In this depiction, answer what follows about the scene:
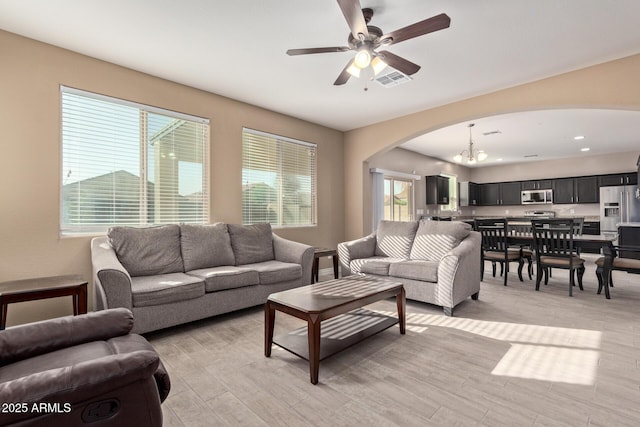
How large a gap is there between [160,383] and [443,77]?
12.8 feet

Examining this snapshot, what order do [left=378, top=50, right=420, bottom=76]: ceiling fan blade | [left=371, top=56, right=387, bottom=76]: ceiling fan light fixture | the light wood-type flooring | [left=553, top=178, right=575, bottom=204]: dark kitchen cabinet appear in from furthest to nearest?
[left=553, top=178, right=575, bottom=204]: dark kitchen cabinet < [left=371, top=56, right=387, bottom=76]: ceiling fan light fixture < [left=378, top=50, right=420, bottom=76]: ceiling fan blade < the light wood-type flooring

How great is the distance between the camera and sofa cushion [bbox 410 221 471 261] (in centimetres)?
379

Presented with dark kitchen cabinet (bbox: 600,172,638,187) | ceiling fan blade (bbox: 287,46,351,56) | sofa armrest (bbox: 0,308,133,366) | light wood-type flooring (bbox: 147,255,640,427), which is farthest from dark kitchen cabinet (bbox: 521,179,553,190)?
sofa armrest (bbox: 0,308,133,366)

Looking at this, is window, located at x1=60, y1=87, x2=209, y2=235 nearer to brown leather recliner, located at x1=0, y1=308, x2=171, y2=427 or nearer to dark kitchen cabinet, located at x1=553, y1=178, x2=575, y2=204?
brown leather recliner, located at x1=0, y1=308, x2=171, y2=427

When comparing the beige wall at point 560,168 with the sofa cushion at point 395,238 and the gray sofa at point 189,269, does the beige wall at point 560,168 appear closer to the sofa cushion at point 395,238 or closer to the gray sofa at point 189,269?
the sofa cushion at point 395,238

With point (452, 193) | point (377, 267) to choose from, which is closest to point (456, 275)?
point (377, 267)

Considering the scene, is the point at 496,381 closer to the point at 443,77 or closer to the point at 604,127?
the point at 443,77

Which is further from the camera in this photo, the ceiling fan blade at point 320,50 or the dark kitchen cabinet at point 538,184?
the dark kitchen cabinet at point 538,184

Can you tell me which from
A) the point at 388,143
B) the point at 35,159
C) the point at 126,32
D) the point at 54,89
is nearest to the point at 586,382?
the point at 388,143

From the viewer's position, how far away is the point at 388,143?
515cm

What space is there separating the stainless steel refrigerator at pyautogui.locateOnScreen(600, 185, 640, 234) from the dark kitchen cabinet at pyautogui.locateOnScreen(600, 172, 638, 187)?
33cm

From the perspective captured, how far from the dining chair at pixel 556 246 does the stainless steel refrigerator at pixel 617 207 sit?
460 centimetres

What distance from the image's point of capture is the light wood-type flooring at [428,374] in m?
1.65

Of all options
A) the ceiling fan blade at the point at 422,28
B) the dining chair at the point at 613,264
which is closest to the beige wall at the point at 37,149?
the ceiling fan blade at the point at 422,28
